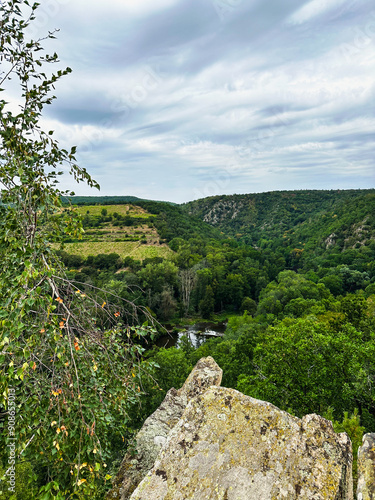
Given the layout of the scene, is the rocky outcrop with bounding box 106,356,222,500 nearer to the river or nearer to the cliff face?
the cliff face

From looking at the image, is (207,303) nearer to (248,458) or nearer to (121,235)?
(121,235)

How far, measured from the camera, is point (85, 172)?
14.2ft

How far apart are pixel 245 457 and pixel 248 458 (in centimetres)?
5

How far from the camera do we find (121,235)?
9975 centimetres

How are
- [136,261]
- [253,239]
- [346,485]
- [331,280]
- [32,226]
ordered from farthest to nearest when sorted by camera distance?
1. [253,239]
2. [136,261]
3. [331,280]
4. [346,485]
5. [32,226]

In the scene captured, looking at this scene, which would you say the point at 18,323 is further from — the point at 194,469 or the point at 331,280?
the point at 331,280

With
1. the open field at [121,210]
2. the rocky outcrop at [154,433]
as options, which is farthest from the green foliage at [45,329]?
the open field at [121,210]

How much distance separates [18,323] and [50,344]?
2.60ft

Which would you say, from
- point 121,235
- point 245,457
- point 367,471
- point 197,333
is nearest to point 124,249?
point 121,235

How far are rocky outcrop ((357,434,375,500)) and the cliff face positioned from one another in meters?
0.32

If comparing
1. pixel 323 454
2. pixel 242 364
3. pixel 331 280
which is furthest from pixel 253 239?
pixel 323 454

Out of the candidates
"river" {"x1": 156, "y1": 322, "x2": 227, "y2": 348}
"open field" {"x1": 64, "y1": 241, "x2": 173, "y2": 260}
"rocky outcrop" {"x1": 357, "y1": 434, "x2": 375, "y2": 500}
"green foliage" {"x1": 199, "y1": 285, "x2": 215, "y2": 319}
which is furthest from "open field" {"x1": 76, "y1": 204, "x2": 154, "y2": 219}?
"rocky outcrop" {"x1": 357, "y1": 434, "x2": 375, "y2": 500}

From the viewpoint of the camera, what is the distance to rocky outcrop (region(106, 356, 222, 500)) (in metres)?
6.98

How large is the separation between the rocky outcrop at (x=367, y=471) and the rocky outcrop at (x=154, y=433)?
3.17 meters
